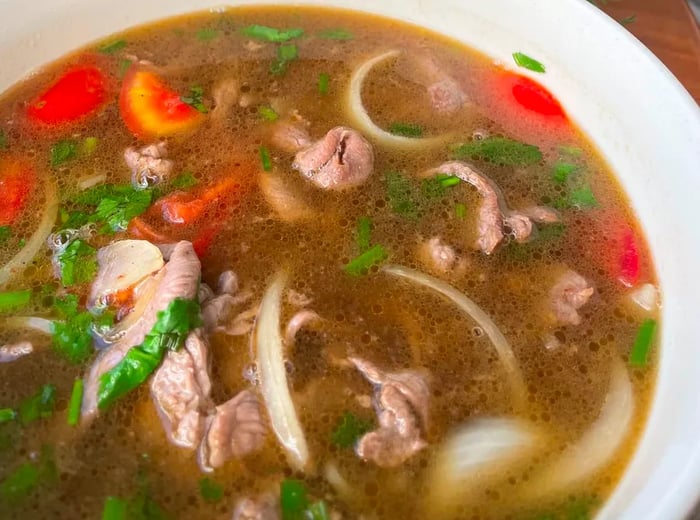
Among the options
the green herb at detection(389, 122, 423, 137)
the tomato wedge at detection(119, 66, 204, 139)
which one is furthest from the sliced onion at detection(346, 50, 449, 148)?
the tomato wedge at detection(119, 66, 204, 139)

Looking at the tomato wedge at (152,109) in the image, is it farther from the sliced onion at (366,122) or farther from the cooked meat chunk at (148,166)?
the sliced onion at (366,122)

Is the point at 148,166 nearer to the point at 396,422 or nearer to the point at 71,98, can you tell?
the point at 71,98

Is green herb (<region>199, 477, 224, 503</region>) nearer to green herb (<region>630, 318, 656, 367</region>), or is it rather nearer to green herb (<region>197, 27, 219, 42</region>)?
green herb (<region>630, 318, 656, 367</region>)

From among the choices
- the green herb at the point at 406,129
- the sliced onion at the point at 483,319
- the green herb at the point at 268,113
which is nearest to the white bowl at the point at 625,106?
the sliced onion at the point at 483,319

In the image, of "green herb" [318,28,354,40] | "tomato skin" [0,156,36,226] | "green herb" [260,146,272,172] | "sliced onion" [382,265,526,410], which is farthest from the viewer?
"green herb" [318,28,354,40]

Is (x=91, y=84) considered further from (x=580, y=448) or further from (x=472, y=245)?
(x=580, y=448)

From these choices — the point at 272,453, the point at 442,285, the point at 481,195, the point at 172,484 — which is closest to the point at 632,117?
the point at 481,195
